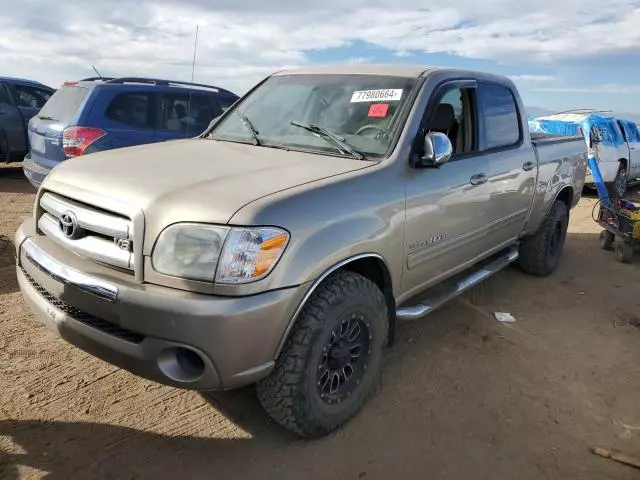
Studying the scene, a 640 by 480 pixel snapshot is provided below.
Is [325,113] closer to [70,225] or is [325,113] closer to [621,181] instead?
[70,225]

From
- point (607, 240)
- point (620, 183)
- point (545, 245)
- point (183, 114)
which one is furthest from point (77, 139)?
point (620, 183)

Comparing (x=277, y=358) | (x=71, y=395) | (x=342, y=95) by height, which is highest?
(x=342, y=95)

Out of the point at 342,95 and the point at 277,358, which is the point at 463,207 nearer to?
the point at 342,95

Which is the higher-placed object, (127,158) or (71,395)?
(127,158)

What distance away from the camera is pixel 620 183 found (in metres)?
11.4

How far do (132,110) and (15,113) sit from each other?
13.6 ft

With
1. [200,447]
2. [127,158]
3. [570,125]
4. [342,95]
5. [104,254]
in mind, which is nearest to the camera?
[104,254]

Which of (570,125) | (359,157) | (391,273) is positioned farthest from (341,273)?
(570,125)

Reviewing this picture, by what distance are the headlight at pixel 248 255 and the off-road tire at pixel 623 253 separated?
5.61m

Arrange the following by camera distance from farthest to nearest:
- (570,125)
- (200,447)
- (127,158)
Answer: (570,125) → (127,158) → (200,447)

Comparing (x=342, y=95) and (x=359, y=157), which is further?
(x=342, y=95)

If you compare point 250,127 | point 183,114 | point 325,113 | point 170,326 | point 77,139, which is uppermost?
point 325,113

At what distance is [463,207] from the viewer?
11.8 feet

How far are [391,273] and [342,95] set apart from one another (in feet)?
4.12
